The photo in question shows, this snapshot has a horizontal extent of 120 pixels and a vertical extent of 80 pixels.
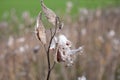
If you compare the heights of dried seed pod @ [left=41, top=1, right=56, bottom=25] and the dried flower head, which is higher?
dried seed pod @ [left=41, top=1, right=56, bottom=25]

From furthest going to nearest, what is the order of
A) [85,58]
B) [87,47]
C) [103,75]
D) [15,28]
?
1. [15,28]
2. [87,47]
3. [85,58]
4. [103,75]

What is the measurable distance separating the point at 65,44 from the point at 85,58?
87.0 inches

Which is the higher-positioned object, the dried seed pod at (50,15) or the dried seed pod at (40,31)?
the dried seed pod at (50,15)

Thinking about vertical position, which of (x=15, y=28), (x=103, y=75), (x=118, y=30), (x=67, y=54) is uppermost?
(x=15, y=28)

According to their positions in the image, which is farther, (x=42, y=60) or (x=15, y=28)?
(x=15, y=28)

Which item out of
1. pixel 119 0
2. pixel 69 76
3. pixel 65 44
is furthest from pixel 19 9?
pixel 65 44

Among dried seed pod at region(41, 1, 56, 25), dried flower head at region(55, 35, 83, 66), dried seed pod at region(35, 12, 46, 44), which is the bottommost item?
dried flower head at region(55, 35, 83, 66)

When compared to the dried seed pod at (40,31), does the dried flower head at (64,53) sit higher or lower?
lower

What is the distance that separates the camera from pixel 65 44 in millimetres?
1035

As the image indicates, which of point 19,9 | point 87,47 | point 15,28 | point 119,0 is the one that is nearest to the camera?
point 87,47

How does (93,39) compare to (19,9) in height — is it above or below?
below

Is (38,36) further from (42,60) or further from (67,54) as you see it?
(42,60)

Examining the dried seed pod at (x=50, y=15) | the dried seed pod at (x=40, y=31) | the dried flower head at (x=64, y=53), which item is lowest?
the dried flower head at (x=64, y=53)

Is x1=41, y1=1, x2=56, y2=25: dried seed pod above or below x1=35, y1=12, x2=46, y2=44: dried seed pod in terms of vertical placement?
above
